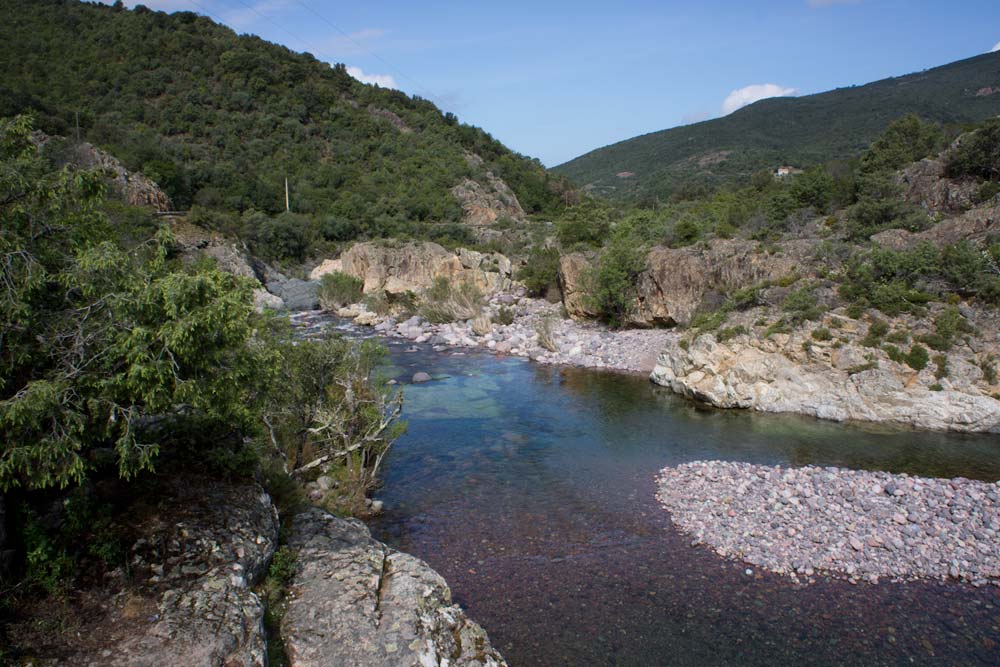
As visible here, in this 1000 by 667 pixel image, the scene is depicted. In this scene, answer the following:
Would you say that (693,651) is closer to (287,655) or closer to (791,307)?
(287,655)

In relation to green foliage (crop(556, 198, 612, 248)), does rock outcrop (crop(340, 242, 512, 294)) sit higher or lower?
lower

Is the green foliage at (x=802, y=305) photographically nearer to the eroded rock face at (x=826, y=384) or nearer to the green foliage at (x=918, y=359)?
the eroded rock face at (x=826, y=384)

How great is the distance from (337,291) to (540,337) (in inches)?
757

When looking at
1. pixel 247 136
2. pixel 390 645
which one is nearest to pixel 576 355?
pixel 390 645

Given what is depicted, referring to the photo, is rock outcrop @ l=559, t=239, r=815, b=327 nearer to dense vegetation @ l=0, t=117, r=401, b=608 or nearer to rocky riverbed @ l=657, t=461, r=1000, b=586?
rocky riverbed @ l=657, t=461, r=1000, b=586

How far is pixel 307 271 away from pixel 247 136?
23968 mm

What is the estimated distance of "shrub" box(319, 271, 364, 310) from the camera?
4156 centimetres

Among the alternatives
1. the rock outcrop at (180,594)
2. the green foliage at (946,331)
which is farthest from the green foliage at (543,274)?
the rock outcrop at (180,594)

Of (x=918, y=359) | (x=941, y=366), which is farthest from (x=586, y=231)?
(x=941, y=366)

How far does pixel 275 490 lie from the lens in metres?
8.46

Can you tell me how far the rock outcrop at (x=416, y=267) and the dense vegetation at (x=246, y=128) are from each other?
8.20 metres

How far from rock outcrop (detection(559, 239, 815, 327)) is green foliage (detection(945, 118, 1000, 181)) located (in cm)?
925

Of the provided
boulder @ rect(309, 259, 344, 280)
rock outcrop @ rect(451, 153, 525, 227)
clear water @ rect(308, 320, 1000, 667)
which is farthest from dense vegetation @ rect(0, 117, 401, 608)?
rock outcrop @ rect(451, 153, 525, 227)

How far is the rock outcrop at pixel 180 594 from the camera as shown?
502cm
